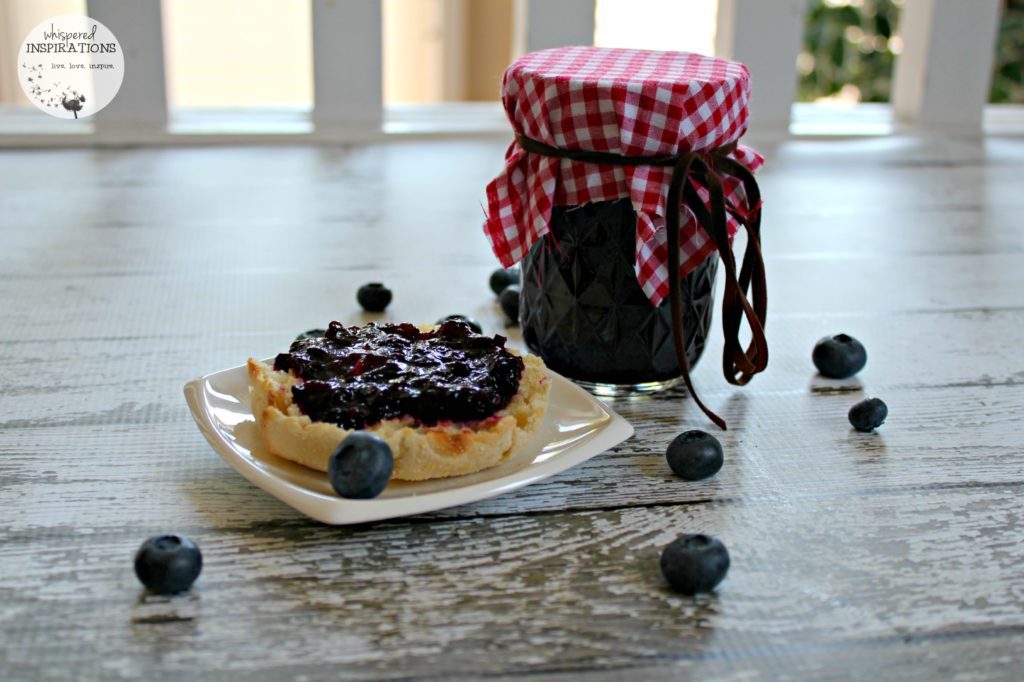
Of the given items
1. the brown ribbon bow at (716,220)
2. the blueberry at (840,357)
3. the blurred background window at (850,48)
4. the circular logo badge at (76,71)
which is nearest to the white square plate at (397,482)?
the brown ribbon bow at (716,220)

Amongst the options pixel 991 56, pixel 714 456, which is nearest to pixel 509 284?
pixel 714 456

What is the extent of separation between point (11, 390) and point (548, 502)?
58cm

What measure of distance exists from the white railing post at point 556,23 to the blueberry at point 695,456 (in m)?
1.49

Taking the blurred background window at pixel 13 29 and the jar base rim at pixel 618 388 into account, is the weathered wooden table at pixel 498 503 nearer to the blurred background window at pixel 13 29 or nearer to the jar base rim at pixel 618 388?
the jar base rim at pixel 618 388

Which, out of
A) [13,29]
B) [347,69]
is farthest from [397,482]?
[13,29]

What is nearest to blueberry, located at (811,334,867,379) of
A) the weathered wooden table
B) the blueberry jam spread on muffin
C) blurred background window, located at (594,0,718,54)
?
the weathered wooden table

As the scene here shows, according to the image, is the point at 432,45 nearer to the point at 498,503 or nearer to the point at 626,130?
the point at 626,130

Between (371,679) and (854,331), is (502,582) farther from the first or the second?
(854,331)

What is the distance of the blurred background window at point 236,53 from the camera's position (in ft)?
16.0

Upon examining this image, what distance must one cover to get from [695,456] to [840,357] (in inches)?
12.6

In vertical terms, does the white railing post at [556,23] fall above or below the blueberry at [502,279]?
above

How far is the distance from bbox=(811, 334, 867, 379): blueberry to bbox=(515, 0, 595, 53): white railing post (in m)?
1.25

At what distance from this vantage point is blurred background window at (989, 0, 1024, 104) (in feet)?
10.7

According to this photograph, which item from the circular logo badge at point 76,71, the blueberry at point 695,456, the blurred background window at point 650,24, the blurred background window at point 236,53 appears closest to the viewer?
the blueberry at point 695,456
